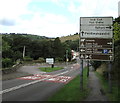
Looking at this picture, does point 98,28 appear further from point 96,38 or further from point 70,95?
point 70,95

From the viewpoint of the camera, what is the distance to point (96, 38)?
15000mm

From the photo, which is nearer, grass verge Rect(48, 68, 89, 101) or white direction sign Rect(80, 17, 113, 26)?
grass verge Rect(48, 68, 89, 101)

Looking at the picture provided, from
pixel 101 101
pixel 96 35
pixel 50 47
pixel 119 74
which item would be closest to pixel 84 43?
pixel 96 35

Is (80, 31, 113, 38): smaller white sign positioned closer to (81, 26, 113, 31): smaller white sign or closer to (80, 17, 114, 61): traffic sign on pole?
(80, 17, 114, 61): traffic sign on pole

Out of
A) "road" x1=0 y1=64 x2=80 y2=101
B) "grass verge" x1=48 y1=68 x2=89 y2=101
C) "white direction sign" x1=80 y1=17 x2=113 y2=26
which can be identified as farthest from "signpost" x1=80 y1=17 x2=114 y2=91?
"road" x1=0 y1=64 x2=80 y2=101

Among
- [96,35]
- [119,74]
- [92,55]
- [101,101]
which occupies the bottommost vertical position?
[101,101]

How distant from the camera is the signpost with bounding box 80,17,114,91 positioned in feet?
48.7

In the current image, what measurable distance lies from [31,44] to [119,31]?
297ft

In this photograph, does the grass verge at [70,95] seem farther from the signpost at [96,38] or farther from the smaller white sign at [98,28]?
the smaller white sign at [98,28]

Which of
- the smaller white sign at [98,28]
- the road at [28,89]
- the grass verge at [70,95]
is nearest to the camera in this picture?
the grass verge at [70,95]

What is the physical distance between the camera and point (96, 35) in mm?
14961

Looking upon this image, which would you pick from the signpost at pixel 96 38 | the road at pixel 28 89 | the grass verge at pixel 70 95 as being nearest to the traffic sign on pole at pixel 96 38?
the signpost at pixel 96 38

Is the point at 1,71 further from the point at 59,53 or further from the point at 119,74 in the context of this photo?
the point at 59,53

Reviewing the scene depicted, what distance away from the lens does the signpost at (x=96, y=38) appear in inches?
585
